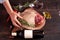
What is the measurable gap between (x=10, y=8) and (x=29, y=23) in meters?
0.19

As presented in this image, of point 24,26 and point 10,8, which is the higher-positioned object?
point 10,8

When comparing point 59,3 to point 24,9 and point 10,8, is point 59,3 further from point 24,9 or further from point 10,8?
point 10,8

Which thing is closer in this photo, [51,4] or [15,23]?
[15,23]

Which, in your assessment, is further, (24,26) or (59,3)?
(59,3)

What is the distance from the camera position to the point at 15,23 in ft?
5.29

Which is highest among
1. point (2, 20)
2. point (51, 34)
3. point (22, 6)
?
point (22, 6)

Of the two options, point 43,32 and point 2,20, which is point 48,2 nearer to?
point 43,32

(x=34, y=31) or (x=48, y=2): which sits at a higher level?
(x=48, y=2)

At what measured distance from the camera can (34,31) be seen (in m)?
1.63

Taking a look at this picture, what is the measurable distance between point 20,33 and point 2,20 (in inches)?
7.1

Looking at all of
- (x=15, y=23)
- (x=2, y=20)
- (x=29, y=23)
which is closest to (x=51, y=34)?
(x=29, y=23)

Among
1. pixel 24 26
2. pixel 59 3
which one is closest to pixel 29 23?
pixel 24 26

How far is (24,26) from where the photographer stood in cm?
162

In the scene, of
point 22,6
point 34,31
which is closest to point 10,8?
point 22,6
